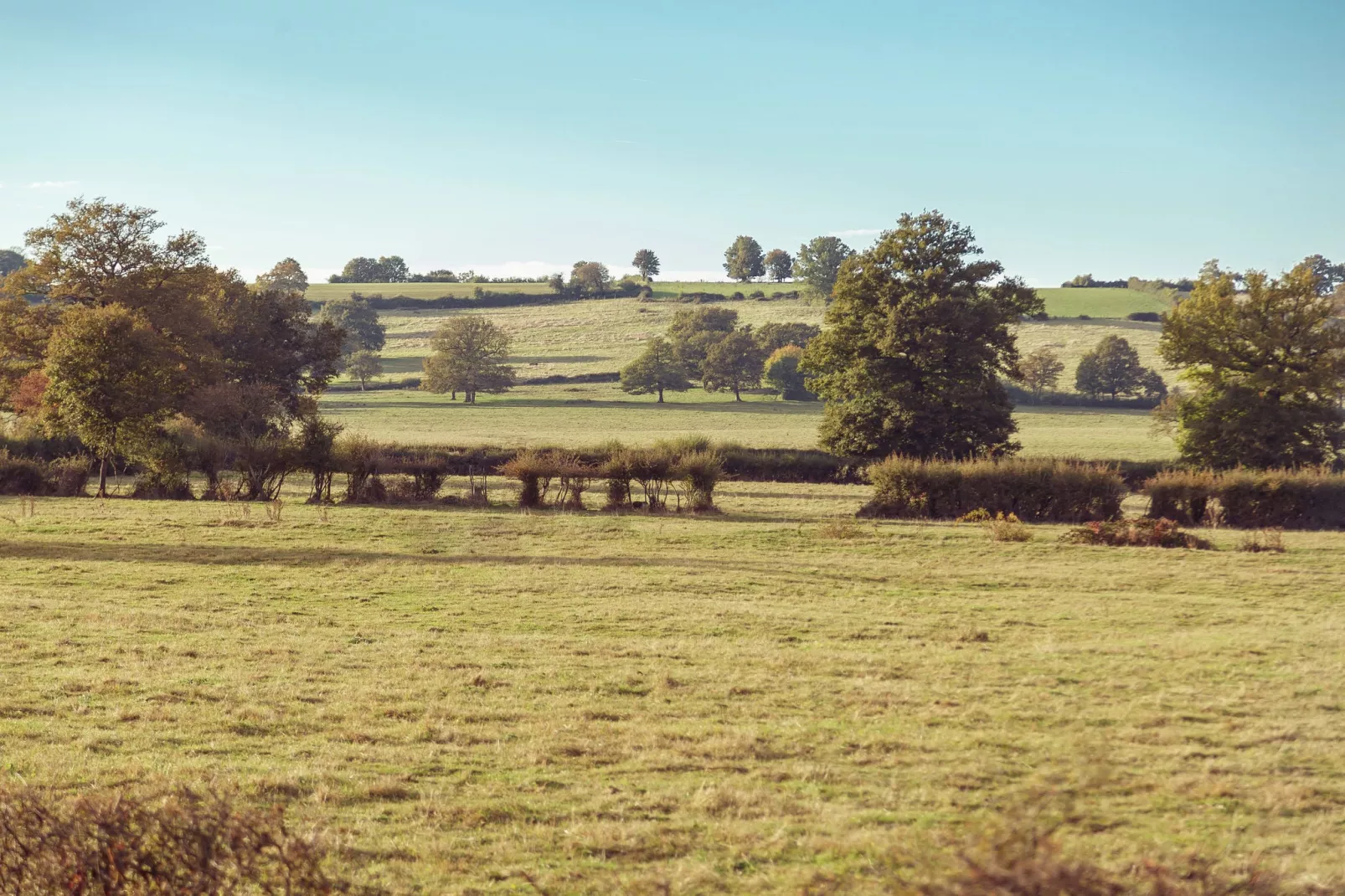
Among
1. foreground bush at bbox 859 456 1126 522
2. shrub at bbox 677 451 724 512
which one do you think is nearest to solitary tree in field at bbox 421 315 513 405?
shrub at bbox 677 451 724 512

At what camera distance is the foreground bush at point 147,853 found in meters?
4.66

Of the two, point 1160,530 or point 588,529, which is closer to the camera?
point 1160,530

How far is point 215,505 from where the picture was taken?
30359mm

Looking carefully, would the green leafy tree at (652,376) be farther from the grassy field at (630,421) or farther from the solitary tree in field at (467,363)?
the solitary tree in field at (467,363)

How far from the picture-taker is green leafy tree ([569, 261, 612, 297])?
163500 mm

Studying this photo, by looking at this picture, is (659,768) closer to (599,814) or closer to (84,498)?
(599,814)

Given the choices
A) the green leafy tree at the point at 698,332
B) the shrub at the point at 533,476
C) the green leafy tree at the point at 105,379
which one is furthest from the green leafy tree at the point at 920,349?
the green leafy tree at the point at 698,332

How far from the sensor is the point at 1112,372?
91750 mm

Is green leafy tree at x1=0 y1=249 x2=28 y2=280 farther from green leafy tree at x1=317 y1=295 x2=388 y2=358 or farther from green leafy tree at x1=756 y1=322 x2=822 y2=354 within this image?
green leafy tree at x1=756 y1=322 x2=822 y2=354

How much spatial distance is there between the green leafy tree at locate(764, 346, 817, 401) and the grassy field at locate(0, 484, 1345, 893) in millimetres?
74147

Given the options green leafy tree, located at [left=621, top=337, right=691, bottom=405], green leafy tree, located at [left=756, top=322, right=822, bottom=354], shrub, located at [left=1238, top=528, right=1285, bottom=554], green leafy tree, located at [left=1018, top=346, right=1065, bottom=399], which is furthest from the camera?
green leafy tree, located at [left=756, top=322, right=822, bottom=354]

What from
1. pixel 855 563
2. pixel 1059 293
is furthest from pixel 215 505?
pixel 1059 293

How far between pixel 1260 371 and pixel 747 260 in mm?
148262

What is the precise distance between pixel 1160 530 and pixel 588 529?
14.0 m
